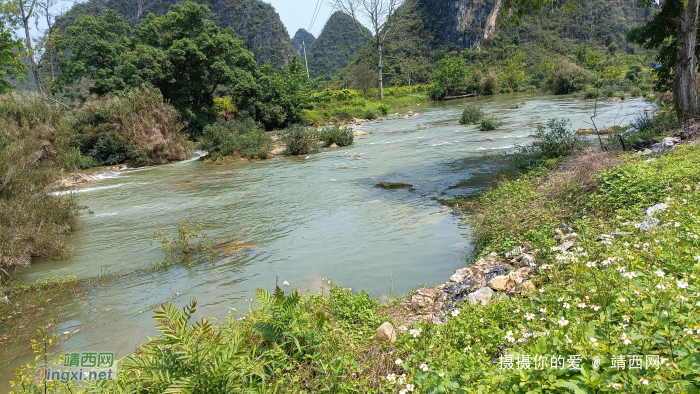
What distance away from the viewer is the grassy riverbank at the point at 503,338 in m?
2.08

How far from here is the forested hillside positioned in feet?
365

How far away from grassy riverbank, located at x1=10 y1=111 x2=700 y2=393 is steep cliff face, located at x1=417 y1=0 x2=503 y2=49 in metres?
91.3

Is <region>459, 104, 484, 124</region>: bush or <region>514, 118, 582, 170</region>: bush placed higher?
<region>459, 104, 484, 124</region>: bush

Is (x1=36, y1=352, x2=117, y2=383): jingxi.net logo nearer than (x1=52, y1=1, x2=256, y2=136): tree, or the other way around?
(x1=36, y1=352, x2=117, y2=383): jingxi.net logo

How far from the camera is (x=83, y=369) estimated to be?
3.78m

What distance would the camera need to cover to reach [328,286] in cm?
588

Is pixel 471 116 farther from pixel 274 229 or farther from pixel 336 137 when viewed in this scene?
pixel 274 229

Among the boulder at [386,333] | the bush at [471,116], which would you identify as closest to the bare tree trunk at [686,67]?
the boulder at [386,333]

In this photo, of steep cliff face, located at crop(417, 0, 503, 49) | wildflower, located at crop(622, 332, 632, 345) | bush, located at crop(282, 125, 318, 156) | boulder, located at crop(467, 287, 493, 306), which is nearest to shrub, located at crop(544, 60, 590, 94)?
bush, located at crop(282, 125, 318, 156)

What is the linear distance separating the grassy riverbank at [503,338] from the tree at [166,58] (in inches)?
935

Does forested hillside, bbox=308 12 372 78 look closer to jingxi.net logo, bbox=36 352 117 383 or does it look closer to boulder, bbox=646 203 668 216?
boulder, bbox=646 203 668 216

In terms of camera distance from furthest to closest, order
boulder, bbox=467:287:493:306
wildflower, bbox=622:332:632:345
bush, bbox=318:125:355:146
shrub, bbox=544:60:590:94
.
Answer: shrub, bbox=544:60:590:94 < bush, bbox=318:125:355:146 < boulder, bbox=467:287:493:306 < wildflower, bbox=622:332:632:345

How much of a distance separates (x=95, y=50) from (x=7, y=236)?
23134 mm

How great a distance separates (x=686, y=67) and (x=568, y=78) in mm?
31386
